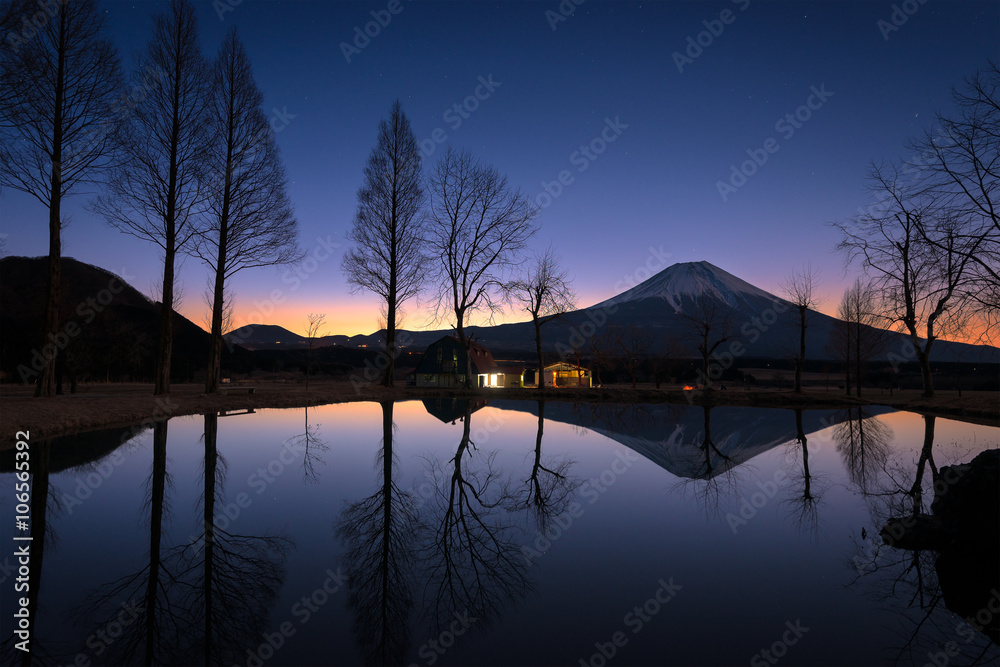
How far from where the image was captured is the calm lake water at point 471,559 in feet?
11.9

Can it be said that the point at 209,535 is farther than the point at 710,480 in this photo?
No

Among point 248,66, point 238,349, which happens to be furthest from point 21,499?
point 238,349

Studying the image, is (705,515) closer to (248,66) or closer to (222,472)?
(222,472)

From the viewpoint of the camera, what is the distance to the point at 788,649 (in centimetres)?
367

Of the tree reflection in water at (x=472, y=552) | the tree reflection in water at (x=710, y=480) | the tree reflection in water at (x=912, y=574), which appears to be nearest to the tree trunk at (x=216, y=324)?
the tree reflection in water at (x=472, y=552)

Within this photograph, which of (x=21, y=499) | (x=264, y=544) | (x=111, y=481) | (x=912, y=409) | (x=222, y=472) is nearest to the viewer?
(x=264, y=544)

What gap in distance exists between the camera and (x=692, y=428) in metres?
15.5

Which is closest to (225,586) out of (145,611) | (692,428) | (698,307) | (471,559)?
(145,611)

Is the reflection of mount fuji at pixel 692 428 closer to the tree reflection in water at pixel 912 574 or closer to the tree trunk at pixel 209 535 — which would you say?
the tree reflection in water at pixel 912 574

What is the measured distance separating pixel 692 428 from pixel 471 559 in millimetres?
12151

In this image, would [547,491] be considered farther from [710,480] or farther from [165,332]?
[165,332]

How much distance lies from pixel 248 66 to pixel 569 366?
45.6 metres

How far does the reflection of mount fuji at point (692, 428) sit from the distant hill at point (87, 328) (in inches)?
808

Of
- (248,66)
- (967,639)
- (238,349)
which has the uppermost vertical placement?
(248,66)
